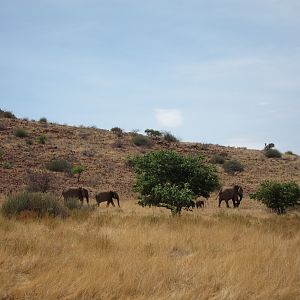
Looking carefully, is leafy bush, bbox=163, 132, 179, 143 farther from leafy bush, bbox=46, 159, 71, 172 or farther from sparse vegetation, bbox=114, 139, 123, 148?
leafy bush, bbox=46, 159, 71, 172

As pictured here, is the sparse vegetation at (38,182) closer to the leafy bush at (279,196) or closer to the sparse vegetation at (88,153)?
the sparse vegetation at (88,153)

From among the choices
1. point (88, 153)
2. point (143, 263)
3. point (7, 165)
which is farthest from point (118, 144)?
point (143, 263)

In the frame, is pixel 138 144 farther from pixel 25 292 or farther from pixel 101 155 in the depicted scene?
pixel 25 292

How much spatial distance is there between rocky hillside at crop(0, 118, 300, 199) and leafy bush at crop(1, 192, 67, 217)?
13615 mm

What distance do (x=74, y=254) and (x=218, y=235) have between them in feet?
14.1

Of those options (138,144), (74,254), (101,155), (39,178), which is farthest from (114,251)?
(138,144)

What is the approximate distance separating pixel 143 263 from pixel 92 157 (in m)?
35.2

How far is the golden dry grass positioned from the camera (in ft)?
20.8

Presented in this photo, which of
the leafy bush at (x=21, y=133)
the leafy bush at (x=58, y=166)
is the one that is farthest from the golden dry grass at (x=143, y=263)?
the leafy bush at (x=21, y=133)

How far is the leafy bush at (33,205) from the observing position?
1416 centimetres

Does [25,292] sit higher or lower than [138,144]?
lower

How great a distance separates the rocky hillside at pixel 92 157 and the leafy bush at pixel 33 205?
13.6 meters

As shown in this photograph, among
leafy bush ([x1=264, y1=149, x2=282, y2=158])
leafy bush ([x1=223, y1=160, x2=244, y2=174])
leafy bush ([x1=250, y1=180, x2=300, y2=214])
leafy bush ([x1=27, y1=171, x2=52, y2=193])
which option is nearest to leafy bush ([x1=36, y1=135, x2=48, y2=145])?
leafy bush ([x1=27, y1=171, x2=52, y2=193])

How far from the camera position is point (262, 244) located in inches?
387
